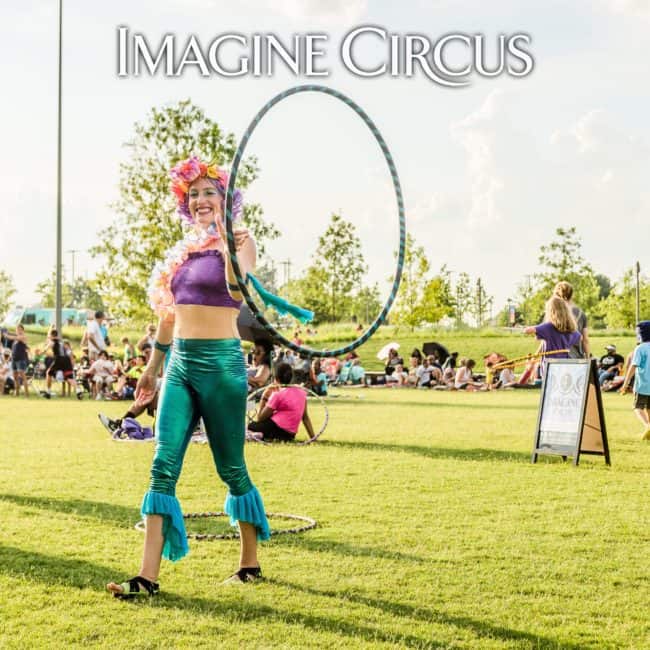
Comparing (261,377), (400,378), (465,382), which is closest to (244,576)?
(261,377)

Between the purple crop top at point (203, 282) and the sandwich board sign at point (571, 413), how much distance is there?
6.57m

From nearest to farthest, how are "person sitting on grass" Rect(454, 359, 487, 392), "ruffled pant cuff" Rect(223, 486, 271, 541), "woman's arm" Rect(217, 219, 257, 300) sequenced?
"woman's arm" Rect(217, 219, 257, 300), "ruffled pant cuff" Rect(223, 486, 271, 541), "person sitting on grass" Rect(454, 359, 487, 392)

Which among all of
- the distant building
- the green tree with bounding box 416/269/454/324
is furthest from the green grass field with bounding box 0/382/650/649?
the distant building

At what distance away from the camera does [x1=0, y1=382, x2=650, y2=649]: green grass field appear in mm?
4824

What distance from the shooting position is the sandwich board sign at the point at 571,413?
11391mm

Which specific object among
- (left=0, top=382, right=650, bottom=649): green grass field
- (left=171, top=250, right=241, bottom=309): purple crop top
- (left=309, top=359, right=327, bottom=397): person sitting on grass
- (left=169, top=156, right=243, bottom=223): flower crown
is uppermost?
(left=169, top=156, right=243, bottom=223): flower crown

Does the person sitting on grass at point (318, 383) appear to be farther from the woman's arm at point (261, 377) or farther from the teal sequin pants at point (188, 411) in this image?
the teal sequin pants at point (188, 411)

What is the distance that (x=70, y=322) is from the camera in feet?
251

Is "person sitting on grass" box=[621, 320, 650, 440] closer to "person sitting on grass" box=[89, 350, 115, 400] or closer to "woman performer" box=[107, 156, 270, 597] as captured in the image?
"woman performer" box=[107, 156, 270, 597]

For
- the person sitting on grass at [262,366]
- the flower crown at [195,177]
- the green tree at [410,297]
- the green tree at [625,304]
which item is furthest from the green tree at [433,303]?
the flower crown at [195,177]

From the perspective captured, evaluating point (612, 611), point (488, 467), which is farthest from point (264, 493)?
point (612, 611)

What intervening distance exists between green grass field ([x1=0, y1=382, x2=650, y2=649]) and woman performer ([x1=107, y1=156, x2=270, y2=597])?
1.03 feet

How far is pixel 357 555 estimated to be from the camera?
6492 millimetres

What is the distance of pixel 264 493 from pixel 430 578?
11.6ft
